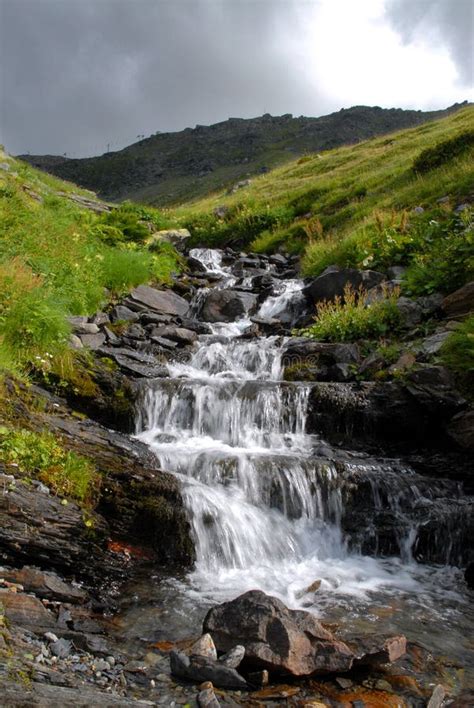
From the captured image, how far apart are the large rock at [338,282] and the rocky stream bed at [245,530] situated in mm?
1965

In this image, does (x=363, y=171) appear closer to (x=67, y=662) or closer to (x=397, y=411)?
(x=397, y=411)

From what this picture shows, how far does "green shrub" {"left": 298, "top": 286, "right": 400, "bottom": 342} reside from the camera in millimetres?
11445

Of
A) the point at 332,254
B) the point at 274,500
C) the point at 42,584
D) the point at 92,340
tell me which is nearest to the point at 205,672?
the point at 42,584

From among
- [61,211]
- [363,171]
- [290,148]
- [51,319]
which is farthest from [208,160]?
[51,319]

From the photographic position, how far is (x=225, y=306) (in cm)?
1537

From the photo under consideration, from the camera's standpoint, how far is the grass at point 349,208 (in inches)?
625

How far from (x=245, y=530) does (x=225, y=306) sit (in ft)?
29.6

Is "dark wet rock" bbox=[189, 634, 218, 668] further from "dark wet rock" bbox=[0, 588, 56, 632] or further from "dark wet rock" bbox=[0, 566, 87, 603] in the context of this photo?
"dark wet rock" bbox=[0, 566, 87, 603]

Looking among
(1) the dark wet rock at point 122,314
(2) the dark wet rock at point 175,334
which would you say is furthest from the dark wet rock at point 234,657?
(1) the dark wet rock at point 122,314

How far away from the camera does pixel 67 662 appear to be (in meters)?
4.00

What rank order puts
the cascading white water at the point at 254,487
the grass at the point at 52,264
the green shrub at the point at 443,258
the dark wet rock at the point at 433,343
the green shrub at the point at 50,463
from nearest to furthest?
the green shrub at the point at 50,463
the cascading white water at the point at 254,487
the grass at the point at 52,264
the dark wet rock at the point at 433,343
the green shrub at the point at 443,258

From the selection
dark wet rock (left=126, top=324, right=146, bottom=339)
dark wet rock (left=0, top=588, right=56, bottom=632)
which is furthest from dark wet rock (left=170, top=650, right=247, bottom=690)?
dark wet rock (left=126, top=324, right=146, bottom=339)

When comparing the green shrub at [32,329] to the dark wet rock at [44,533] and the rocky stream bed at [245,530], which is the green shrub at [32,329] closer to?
the rocky stream bed at [245,530]

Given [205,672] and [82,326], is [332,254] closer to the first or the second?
[82,326]
